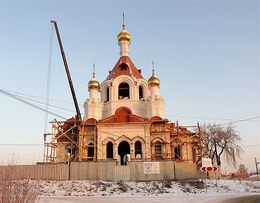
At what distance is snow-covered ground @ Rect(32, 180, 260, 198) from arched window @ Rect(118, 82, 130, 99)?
1825 centimetres

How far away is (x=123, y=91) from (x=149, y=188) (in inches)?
814

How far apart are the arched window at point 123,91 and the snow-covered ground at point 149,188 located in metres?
18.3

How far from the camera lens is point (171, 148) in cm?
3681

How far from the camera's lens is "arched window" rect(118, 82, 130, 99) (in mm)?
41309

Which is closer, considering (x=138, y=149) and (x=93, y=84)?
(x=138, y=149)

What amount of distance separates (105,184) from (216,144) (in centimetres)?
2559

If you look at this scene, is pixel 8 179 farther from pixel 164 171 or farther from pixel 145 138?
pixel 145 138

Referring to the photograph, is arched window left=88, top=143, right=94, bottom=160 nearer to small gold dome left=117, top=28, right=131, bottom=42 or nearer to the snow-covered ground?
the snow-covered ground

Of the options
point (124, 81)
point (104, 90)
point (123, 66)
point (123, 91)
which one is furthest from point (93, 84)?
point (123, 66)

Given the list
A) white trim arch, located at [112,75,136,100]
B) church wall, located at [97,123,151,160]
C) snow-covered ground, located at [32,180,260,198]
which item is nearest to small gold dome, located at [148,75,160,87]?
white trim arch, located at [112,75,136,100]

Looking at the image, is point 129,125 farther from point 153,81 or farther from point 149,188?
point 149,188

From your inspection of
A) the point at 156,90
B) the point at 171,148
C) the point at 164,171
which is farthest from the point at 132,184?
the point at 156,90

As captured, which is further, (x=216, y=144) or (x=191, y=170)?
(x=216, y=144)

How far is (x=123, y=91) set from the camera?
42.2 meters
